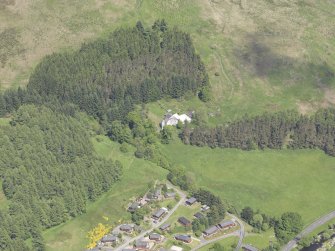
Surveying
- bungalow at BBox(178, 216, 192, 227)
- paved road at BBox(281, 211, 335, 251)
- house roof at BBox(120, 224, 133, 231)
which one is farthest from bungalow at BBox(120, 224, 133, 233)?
paved road at BBox(281, 211, 335, 251)

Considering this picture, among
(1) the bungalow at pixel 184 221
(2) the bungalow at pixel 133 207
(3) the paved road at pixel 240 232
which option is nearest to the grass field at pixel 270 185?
(3) the paved road at pixel 240 232

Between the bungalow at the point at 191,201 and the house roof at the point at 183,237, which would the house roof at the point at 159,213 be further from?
the house roof at the point at 183,237

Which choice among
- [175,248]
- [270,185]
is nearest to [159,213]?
[175,248]

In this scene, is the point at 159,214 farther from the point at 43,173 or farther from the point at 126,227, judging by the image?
the point at 43,173

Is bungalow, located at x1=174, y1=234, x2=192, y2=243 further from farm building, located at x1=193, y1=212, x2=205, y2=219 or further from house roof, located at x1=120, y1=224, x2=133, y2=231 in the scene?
house roof, located at x1=120, y1=224, x2=133, y2=231

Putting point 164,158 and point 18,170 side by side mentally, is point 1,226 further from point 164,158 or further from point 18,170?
point 164,158

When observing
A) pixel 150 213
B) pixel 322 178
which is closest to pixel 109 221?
pixel 150 213
